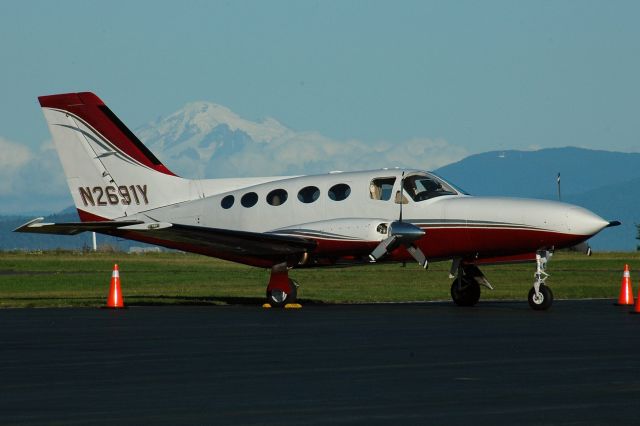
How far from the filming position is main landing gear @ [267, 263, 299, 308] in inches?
1160

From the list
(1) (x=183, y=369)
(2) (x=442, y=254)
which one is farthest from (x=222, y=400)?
(2) (x=442, y=254)

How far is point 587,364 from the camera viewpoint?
51.2 ft

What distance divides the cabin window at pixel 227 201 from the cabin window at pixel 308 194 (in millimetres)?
2030

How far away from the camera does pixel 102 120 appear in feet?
107

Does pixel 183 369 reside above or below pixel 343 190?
below

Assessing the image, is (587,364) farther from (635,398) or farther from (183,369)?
(183,369)

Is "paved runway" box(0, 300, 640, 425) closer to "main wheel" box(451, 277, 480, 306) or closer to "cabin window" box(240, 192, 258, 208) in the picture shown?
"main wheel" box(451, 277, 480, 306)

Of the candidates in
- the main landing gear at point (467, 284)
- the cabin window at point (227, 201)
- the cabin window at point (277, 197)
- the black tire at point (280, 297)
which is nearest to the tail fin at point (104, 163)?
the cabin window at point (227, 201)

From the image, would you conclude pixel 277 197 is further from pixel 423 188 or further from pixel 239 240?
pixel 423 188

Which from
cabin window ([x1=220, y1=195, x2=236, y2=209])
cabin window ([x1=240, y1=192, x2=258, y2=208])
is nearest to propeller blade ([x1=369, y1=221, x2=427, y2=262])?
cabin window ([x1=240, y1=192, x2=258, y2=208])

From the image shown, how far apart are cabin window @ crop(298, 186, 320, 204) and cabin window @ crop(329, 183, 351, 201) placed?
14.9 inches

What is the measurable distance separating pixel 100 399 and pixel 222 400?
1156 millimetres

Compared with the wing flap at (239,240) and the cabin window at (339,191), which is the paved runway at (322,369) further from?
the cabin window at (339,191)

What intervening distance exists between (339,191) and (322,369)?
14.5m
